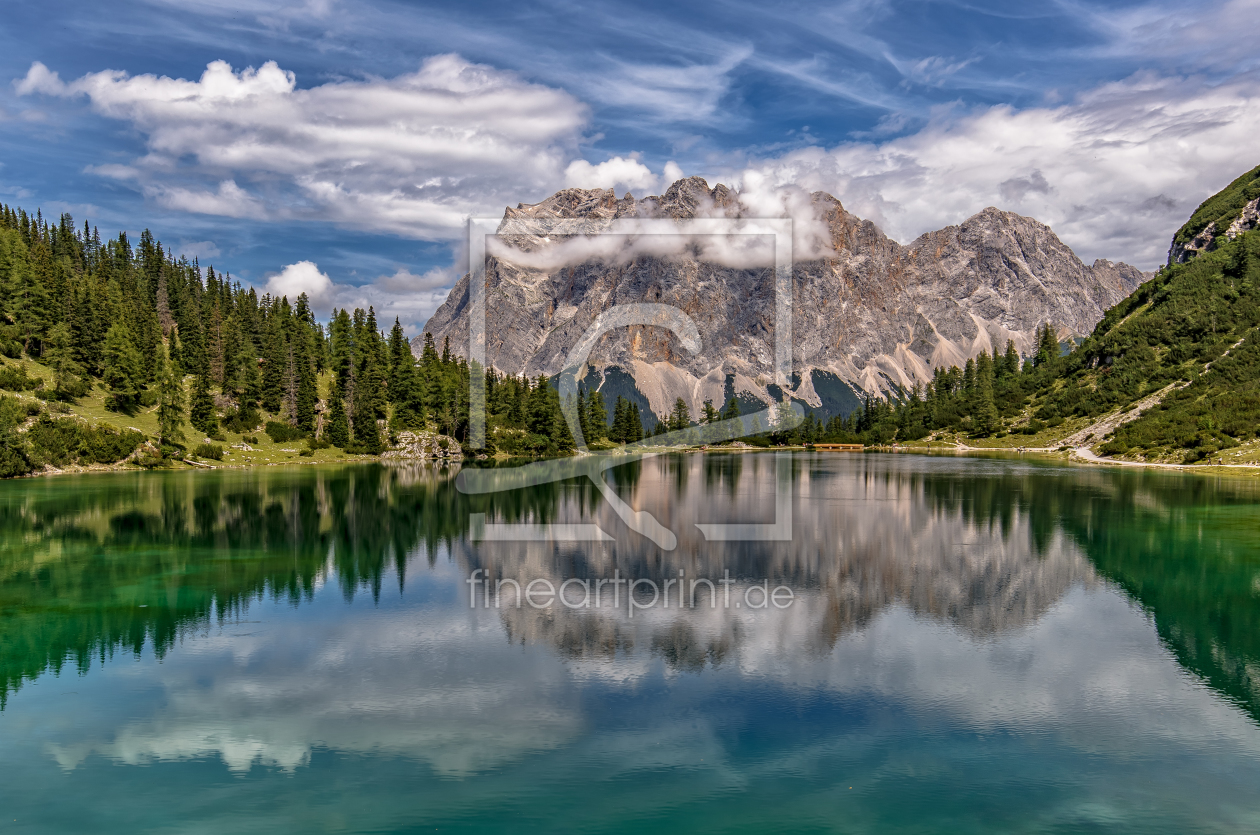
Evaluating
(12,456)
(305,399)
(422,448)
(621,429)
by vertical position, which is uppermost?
(305,399)

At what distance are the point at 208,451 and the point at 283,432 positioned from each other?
67.3ft

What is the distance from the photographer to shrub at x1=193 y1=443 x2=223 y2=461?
377 feet

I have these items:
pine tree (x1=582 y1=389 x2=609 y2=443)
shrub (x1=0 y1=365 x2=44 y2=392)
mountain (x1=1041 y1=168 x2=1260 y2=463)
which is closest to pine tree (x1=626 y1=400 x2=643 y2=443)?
pine tree (x1=582 y1=389 x2=609 y2=443)

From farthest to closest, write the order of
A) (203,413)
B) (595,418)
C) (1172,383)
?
(595,418)
(1172,383)
(203,413)

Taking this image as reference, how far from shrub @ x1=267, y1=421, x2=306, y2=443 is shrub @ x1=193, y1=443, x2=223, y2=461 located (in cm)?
1661

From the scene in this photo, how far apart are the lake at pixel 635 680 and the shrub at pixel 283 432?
3383 inches

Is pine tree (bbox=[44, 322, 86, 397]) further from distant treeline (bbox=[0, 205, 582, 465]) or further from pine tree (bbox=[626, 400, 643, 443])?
pine tree (bbox=[626, 400, 643, 443])

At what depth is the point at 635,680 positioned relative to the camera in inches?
915

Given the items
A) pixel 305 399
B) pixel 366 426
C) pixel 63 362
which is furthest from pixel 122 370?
pixel 366 426

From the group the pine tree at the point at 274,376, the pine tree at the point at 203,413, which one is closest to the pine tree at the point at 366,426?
the pine tree at the point at 274,376

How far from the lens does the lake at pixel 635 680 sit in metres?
16.1

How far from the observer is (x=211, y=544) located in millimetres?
47750

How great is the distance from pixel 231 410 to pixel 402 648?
412ft

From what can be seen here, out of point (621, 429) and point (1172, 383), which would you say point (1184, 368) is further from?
point (621, 429)
